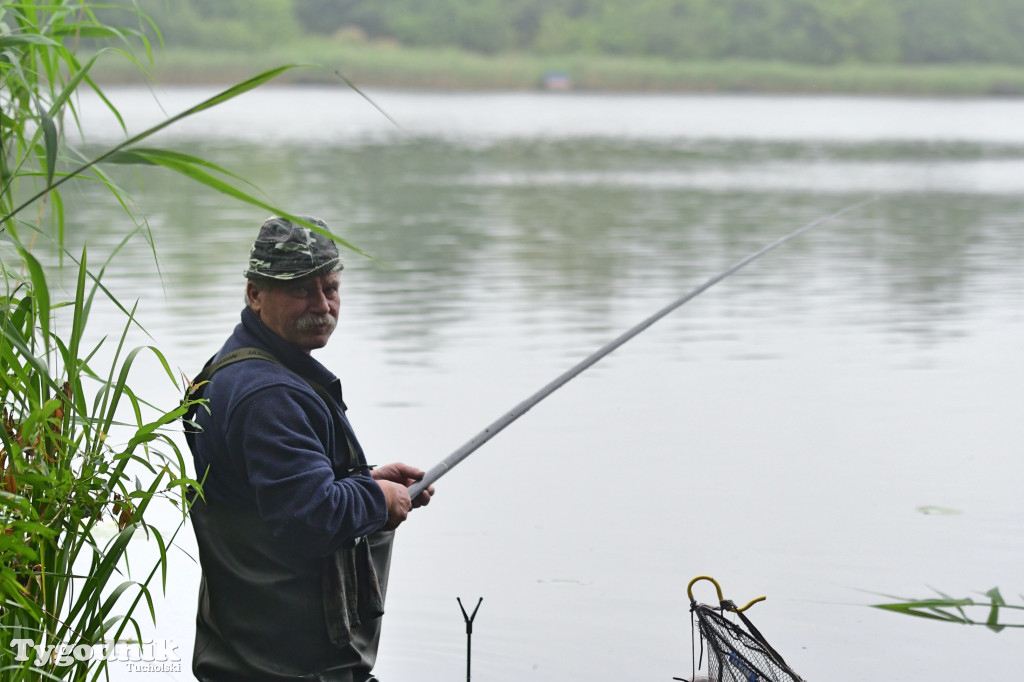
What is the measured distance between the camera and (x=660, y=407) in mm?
7359

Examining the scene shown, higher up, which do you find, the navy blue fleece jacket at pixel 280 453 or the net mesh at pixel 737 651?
the navy blue fleece jacket at pixel 280 453

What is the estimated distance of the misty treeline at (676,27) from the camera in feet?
296

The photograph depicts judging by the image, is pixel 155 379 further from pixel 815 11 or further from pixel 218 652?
pixel 815 11

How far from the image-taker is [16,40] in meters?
2.25

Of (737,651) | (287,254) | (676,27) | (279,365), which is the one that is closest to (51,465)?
(279,365)

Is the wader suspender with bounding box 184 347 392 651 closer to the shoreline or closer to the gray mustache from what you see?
the gray mustache

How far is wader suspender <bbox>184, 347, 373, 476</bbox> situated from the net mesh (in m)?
0.70

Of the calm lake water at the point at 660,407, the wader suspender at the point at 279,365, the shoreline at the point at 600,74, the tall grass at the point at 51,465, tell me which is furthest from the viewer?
the shoreline at the point at 600,74

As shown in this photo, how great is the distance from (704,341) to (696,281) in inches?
104

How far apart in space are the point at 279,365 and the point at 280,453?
7.3 inches


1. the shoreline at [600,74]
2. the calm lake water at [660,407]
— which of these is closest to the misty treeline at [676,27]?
the shoreline at [600,74]

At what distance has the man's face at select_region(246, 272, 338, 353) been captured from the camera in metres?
2.56

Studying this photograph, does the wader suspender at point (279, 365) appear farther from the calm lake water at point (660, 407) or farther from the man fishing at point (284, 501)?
the calm lake water at point (660, 407)

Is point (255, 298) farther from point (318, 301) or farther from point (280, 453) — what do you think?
point (280, 453)
